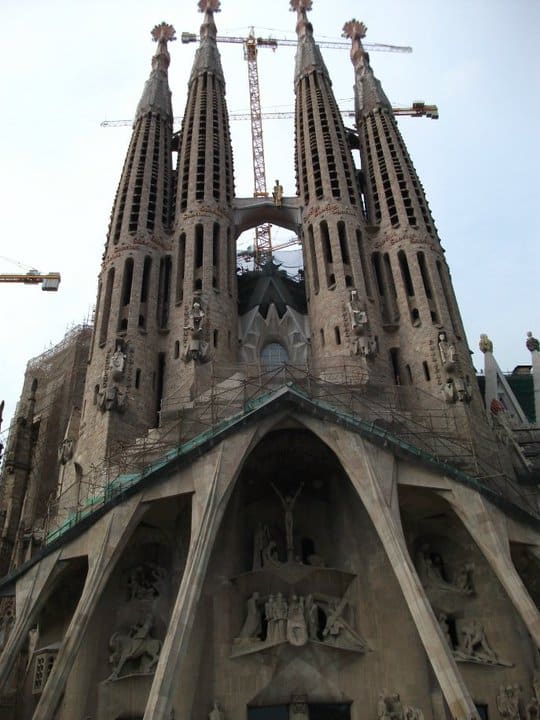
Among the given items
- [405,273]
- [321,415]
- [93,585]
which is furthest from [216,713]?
[405,273]

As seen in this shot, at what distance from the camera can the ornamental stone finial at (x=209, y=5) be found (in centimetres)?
4350

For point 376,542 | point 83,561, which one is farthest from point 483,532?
point 83,561

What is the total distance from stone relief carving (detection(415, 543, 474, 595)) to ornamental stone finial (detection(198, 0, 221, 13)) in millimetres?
35611

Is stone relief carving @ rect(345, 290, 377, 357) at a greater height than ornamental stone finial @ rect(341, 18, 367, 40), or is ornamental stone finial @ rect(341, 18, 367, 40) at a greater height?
ornamental stone finial @ rect(341, 18, 367, 40)

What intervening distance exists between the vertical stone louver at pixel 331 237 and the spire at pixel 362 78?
5.49 feet

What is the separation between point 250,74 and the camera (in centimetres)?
5431

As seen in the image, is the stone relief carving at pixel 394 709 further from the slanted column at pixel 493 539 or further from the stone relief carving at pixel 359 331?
the stone relief carving at pixel 359 331

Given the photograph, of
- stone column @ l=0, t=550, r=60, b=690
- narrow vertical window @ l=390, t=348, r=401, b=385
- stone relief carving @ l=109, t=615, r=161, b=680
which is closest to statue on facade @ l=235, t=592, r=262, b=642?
stone relief carving @ l=109, t=615, r=161, b=680

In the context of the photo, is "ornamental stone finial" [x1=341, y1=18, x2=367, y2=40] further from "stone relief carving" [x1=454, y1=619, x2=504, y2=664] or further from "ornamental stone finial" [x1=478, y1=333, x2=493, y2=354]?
"stone relief carving" [x1=454, y1=619, x2=504, y2=664]

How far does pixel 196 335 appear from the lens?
83.1 feet

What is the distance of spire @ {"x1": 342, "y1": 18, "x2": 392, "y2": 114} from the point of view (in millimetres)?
36156

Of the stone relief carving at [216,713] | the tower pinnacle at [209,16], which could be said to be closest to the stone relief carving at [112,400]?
the stone relief carving at [216,713]

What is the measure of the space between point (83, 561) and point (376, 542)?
27.0 ft

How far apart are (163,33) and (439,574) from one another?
34.2 metres
